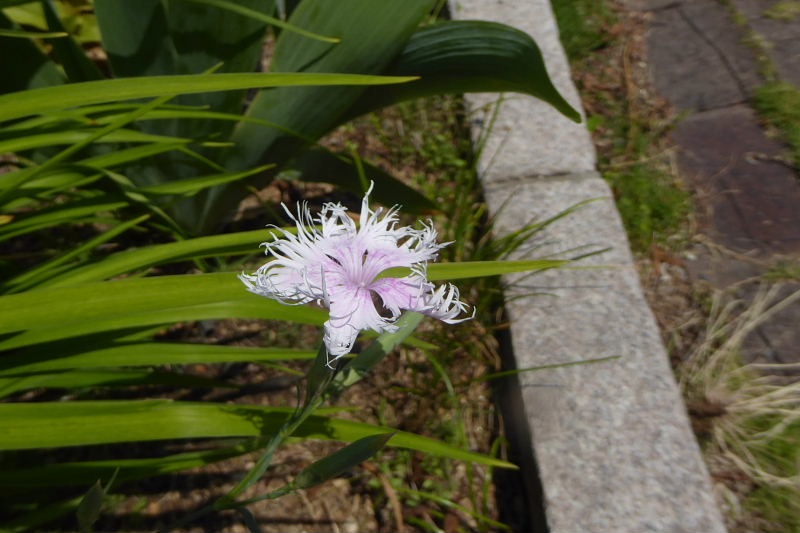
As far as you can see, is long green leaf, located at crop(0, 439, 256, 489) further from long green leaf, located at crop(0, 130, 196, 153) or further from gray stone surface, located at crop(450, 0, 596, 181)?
gray stone surface, located at crop(450, 0, 596, 181)

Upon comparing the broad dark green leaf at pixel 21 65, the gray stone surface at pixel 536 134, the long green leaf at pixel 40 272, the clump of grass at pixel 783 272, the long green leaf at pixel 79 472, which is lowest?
the long green leaf at pixel 79 472

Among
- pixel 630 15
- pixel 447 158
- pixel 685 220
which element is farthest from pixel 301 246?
pixel 630 15

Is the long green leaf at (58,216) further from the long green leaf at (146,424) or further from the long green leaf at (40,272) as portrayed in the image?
the long green leaf at (146,424)

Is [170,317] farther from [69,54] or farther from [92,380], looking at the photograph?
[69,54]

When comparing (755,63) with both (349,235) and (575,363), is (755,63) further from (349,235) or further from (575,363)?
(349,235)

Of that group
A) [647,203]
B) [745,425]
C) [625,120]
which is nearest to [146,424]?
[745,425]

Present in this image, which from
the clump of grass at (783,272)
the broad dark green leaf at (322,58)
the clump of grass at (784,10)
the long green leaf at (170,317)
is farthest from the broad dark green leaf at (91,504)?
the clump of grass at (784,10)

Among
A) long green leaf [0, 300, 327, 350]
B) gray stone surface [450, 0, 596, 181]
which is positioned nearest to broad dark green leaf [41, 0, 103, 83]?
long green leaf [0, 300, 327, 350]
